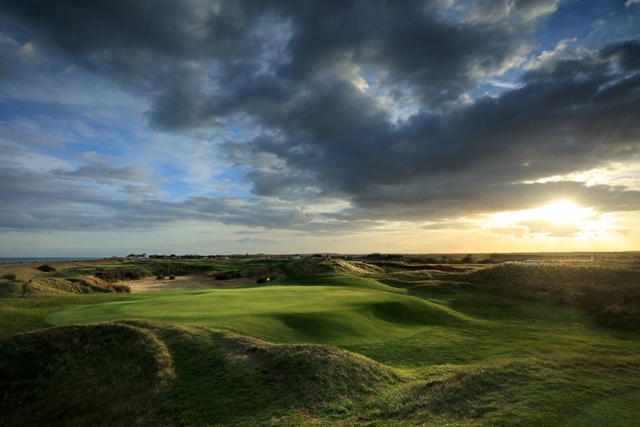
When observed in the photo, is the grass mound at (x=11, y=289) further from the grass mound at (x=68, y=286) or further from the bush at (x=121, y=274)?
the bush at (x=121, y=274)

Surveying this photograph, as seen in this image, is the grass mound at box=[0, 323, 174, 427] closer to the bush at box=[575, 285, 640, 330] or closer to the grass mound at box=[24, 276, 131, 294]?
the grass mound at box=[24, 276, 131, 294]

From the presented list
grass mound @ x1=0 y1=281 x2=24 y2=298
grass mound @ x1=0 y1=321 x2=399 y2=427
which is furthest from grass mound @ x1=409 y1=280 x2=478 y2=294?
grass mound @ x1=0 y1=281 x2=24 y2=298

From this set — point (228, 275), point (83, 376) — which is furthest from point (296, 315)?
point (228, 275)

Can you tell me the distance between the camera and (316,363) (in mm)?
12758

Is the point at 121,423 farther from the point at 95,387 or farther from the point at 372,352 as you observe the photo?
the point at 372,352

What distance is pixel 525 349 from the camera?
1675 centimetres

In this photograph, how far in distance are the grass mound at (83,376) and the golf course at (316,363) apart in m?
0.06

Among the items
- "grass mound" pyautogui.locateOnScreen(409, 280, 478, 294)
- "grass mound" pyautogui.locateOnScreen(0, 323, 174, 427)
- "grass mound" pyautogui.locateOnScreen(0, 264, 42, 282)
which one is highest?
"grass mound" pyautogui.locateOnScreen(0, 264, 42, 282)

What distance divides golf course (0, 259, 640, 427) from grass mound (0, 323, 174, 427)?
0.06 meters

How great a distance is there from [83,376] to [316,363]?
9.39m

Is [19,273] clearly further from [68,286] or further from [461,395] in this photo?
[461,395]

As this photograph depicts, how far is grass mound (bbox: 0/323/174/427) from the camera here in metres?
12.0

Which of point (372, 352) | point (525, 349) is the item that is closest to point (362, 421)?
point (372, 352)

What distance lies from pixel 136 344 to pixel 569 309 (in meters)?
30.0
